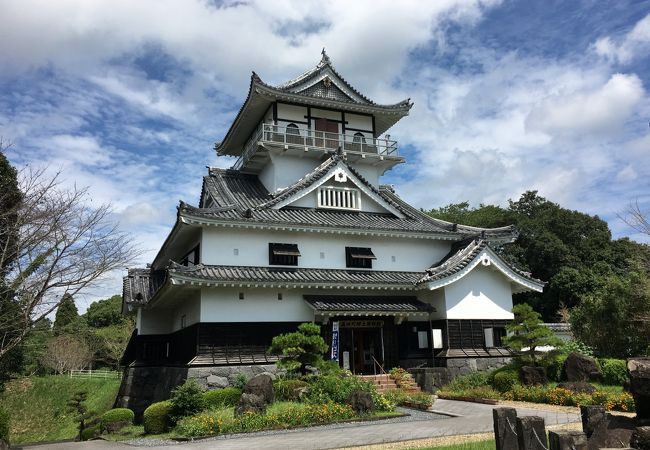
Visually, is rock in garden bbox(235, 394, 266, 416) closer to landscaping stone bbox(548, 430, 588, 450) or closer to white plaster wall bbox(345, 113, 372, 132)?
landscaping stone bbox(548, 430, 588, 450)

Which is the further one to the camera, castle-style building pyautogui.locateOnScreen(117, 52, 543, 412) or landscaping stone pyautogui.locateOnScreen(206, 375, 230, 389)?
castle-style building pyautogui.locateOnScreen(117, 52, 543, 412)

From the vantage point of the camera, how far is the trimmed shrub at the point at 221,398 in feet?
56.6

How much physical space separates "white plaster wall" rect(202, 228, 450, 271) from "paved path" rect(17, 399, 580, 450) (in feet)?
31.9

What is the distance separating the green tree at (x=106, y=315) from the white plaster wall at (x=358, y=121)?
40456 millimetres

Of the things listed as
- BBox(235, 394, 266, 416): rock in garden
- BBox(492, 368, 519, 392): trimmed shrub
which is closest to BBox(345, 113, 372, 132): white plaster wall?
BBox(492, 368, 519, 392): trimmed shrub

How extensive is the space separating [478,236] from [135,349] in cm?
1890

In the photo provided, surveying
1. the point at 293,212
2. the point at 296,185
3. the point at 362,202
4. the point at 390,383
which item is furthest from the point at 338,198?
the point at 390,383

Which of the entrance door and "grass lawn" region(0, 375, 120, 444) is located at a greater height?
the entrance door

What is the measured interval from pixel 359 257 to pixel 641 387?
1837 cm

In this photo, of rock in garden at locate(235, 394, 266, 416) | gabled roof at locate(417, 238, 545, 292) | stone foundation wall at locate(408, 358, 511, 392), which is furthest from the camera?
gabled roof at locate(417, 238, 545, 292)

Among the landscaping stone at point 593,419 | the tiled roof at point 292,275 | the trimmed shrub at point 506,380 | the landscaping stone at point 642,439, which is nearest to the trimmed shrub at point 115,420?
the tiled roof at point 292,275

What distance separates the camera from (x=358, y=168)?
98.6ft

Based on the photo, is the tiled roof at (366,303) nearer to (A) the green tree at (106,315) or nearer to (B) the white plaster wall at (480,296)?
(B) the white plaster wall at (480,296)

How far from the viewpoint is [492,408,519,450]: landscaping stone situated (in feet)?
27.1
